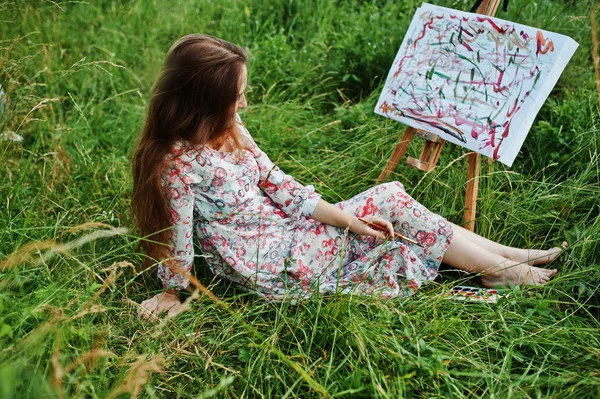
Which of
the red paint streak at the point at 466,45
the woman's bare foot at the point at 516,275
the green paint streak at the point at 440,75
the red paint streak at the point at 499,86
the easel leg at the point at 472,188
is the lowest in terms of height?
the woman's bare foot at the point at 516,275

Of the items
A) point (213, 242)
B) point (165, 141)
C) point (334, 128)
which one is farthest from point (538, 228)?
point (165, 141)

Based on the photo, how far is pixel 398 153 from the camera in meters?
2.62

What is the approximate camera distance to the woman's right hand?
2.01 meters

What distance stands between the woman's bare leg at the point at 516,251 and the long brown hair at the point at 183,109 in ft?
3.66

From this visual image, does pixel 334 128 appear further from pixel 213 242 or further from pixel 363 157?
pixel 213 242

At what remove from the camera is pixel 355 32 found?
3529 millimetres

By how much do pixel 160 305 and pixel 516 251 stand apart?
1.52 metres

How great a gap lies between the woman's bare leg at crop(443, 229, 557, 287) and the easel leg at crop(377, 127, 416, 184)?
52 centimetres

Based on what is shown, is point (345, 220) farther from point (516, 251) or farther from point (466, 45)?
point (466, 45)

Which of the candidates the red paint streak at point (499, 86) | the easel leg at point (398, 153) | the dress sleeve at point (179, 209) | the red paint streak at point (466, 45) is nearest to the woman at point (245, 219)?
the dress sleeve at point (179, 209)

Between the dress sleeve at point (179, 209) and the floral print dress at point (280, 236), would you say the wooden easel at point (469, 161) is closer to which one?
the floral print dress at point (280, 236)

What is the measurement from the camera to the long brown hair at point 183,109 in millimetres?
1894

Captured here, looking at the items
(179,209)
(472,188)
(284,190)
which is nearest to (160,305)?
(179,209)

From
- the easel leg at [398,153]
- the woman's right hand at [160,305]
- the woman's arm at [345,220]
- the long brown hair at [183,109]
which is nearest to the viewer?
the long brown hair at [183,109]
